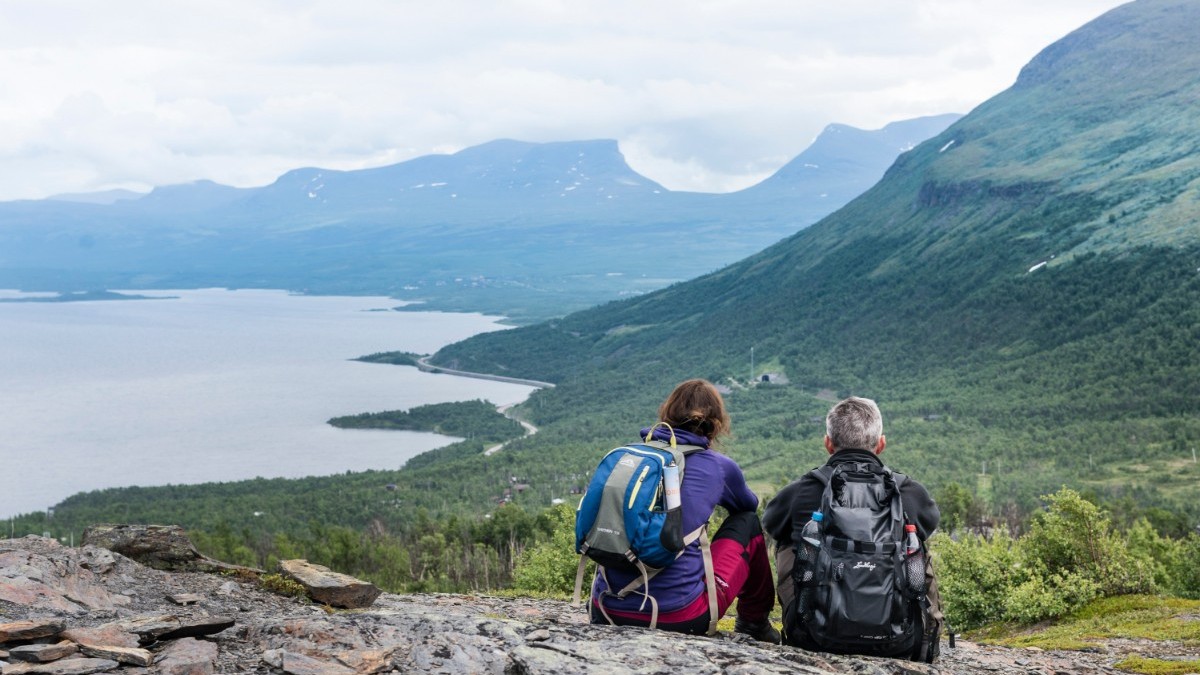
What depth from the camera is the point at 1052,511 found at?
27.1m

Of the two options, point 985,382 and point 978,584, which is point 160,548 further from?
point 985,382

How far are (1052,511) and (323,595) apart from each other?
21.2 meters

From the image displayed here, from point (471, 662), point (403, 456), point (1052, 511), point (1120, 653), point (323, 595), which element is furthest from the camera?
point (403, 456)

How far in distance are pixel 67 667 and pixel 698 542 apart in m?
5.40

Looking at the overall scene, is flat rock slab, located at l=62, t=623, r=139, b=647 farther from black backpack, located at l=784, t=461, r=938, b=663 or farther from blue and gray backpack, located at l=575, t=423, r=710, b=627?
black backpack, located at l=784, t=461, r=938, b=663

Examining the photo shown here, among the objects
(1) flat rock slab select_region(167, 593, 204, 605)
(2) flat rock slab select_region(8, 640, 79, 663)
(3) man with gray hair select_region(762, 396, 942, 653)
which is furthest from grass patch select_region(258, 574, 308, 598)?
(3) man with gray hair select_region(762, 396, 942, 653)

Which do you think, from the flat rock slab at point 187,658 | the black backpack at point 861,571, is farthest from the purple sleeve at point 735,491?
the flat rock slab at point 187,658

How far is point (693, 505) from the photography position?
8766mm

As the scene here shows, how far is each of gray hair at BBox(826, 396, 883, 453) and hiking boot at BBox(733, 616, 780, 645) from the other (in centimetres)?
209

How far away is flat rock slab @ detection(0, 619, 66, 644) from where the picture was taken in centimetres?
858

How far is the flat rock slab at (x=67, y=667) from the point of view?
7940 mm

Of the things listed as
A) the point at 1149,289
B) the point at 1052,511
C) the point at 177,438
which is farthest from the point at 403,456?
the point at 1052,511

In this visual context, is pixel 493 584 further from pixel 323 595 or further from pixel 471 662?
pixel 471 662

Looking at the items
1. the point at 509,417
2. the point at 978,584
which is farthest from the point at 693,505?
the point at 509,417
